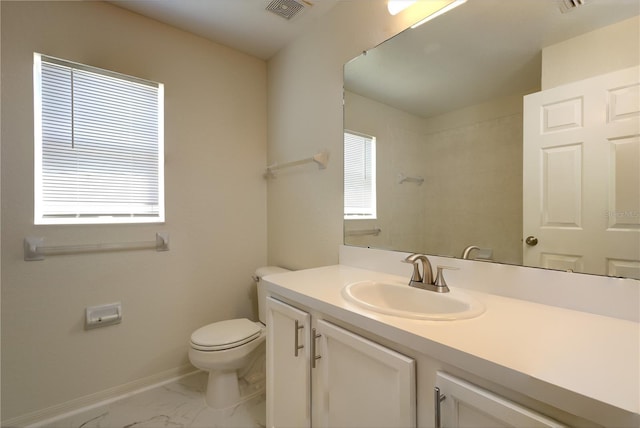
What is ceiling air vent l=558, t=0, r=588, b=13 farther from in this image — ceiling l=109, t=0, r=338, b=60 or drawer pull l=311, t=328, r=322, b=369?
drawer pull l=311, t=328, r=322, b=369

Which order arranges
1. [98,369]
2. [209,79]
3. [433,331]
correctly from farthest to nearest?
1. [209,79]
2. [98,369]
3. [433,331]

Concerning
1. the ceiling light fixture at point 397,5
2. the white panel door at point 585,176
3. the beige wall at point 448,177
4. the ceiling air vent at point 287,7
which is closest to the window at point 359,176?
the beige wall at point 448,177

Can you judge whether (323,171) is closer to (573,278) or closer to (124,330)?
(573,278)

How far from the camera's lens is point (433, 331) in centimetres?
71

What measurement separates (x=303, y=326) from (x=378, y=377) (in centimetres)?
35

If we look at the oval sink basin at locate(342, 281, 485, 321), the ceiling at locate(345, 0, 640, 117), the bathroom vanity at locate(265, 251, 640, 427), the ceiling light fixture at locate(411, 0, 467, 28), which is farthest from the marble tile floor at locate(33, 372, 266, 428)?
the ceiling light fixture at locate(411, 0, 467, 28)

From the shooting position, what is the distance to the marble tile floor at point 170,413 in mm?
1510

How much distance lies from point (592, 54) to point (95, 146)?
2.35 m

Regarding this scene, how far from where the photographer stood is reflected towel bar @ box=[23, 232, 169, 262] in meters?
1.47

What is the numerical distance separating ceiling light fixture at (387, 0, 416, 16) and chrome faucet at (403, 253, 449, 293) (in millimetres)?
1183

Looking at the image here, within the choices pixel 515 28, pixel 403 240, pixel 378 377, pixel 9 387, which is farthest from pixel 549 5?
pixel 9 387

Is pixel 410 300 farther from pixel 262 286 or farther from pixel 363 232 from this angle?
pixel 262 286

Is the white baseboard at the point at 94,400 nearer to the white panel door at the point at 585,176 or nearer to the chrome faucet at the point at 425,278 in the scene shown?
the chrome faucet at the point at 425,278

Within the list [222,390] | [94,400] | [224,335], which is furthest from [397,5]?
[94,400]
